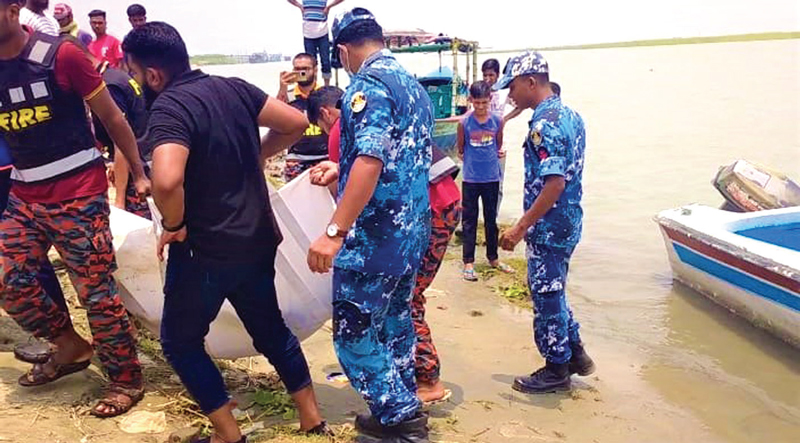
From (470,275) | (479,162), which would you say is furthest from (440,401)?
(479,162)

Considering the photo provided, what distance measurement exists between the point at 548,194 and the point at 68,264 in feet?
7.72

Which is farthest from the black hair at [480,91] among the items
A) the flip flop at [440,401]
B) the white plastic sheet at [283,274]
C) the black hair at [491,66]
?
the white plastic sheet at [283,274]

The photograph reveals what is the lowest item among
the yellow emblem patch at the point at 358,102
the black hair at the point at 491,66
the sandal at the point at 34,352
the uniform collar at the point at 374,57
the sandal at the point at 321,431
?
the sandal at the point at 321,431

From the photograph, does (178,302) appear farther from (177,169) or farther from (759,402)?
(759,402)

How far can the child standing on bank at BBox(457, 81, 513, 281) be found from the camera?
6664mm

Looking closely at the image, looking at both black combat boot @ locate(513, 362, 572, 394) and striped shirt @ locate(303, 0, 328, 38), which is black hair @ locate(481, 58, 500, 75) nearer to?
striped shirt @ locate(303, 0, 328, 38)

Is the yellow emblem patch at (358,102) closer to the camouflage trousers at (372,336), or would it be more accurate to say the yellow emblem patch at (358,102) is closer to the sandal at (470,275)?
the camouflage trousers at (372,336)

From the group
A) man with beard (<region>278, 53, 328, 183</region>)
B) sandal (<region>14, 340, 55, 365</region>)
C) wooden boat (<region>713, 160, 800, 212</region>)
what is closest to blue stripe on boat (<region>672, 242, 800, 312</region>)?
wooden boat (<region>713, 160, 800, 212</region>)

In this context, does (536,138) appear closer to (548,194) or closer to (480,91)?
(548,194)

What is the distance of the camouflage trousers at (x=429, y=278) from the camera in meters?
3.66

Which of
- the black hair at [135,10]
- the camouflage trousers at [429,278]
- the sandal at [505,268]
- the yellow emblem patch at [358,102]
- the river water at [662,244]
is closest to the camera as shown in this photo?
the yellow emblem patch at [358,102]

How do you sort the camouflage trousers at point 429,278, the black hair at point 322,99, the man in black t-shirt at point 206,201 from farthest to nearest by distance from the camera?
the camouflage trousers at point 429,278 < the black hair at point 322,99 < the man in black t-shirt at point 206,201

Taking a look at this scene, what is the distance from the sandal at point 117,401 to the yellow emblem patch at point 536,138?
240 cm

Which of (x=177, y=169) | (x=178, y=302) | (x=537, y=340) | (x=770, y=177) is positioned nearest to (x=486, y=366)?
(x=537, y=340)
